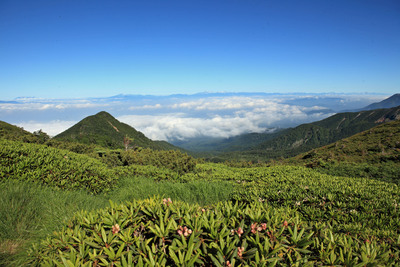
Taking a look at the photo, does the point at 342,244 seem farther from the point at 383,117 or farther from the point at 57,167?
the point at 383,117

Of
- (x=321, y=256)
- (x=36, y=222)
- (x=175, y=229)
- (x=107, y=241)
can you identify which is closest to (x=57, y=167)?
(x=36, y=222)

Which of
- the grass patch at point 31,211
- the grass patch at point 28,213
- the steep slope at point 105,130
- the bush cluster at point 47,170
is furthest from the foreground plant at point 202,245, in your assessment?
the steep slope at point 105,130

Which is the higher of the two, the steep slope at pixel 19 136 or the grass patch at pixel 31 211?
the steep slope at pixel 19 136

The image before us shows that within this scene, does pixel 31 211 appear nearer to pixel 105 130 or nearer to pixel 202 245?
pixel 202 245

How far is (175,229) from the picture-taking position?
2.00 m

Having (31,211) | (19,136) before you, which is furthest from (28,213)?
(19,136)

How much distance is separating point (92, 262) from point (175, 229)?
75 cm

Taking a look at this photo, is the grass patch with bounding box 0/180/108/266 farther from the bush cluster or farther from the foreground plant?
the foreground plant

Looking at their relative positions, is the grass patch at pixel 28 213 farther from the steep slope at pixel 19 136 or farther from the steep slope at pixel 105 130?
the steep slope at pixel 105 130

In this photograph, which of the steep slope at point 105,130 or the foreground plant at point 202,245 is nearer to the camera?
the foreground plant at point 202,245

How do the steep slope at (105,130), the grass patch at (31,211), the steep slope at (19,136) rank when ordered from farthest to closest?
the steep slope at (105,130) → the steep slope at (19,136) → the grass patch at (31,211)

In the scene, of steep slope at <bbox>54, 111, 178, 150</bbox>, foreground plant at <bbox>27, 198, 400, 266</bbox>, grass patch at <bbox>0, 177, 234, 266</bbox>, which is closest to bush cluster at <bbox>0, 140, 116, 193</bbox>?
grass patch at <bbox>0, 177, 234, 266</bbox>

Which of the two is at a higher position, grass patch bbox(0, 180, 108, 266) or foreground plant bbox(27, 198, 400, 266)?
foreground plant bbox(27, 198, 400, 266)

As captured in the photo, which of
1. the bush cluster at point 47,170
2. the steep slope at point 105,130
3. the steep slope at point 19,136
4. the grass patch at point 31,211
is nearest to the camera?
the grass patch at point 31,211
